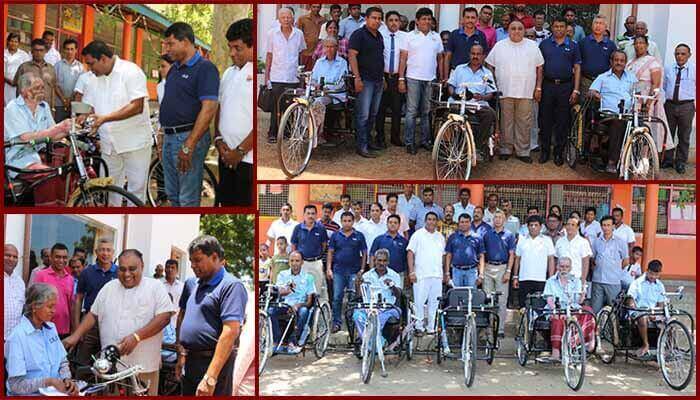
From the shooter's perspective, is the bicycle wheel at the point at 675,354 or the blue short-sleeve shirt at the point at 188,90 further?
the bicycle wheel at the point at 675,354

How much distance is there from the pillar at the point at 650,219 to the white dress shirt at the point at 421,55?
9.11ft

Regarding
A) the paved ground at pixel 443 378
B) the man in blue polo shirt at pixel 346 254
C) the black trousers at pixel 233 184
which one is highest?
the black trousers at pixel 233 184

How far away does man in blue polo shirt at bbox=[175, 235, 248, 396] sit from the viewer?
553 centimetres

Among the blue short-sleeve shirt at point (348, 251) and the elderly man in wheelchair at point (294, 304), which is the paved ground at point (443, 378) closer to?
the elderly man in wheelchair at point (294, 304)

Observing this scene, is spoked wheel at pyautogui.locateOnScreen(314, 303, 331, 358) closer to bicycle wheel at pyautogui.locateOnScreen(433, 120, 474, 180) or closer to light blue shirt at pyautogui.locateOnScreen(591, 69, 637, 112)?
bicycle wheel at pyautogui.locateOnScreen(433, 120, 474, 180)

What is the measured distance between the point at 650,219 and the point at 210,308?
5.14 metres

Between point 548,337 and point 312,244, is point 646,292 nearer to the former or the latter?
point 548,337

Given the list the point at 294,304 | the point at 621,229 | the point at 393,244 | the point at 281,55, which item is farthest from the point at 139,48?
the point at 621,229

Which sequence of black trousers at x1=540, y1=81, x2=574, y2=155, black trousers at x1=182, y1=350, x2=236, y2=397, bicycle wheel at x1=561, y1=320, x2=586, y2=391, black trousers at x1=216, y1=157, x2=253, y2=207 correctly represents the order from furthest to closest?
black trousers at x1=540, y1=81, x2=574, y2=155, bicycle wheel at x1=561, y1=320, x2=586, y2=391, black trousers at x1=216, y1=157, x2=253, y2=207, black trousers at x1=182, y1=350, x2=236, y2=397

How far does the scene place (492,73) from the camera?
301 inches

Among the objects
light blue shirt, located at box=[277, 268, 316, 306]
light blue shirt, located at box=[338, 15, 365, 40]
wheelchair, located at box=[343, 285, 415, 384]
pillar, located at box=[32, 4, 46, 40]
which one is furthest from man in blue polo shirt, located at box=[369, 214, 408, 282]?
pillar, located at box=[32, 4, 46, 40]

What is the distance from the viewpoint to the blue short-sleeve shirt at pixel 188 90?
6.17m

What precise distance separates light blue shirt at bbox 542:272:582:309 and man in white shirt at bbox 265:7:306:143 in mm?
2688

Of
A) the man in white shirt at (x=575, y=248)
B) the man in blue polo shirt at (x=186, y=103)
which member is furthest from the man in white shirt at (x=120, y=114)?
the man in white shirt at (x=575, y=248)
